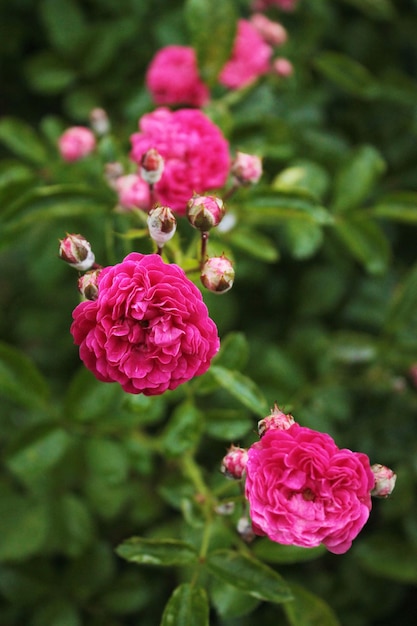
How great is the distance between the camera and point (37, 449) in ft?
5.46

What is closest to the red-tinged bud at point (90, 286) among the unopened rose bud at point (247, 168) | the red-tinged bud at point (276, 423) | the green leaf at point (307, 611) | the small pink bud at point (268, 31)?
the red-tinged bud at point (276, 423)

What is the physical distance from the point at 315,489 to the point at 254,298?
4.75 ft

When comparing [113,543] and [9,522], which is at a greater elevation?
[9,522]

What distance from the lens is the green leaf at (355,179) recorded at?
190 cm

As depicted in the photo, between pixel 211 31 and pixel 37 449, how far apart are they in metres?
1.14

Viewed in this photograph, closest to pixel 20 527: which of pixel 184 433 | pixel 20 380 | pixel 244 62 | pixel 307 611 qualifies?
pixel 20 380

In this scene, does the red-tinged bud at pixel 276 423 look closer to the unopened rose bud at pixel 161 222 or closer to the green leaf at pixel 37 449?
the unopened rose bud at pixel 161 222

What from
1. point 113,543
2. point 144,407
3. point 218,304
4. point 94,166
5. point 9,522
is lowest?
point 113,543

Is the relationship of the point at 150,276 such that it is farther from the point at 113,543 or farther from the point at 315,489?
the point at 113,543

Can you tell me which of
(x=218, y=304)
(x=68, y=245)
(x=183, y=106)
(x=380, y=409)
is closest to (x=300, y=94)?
(x=183, y=106)

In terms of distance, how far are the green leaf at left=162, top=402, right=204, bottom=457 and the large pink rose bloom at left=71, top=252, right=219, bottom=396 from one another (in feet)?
1.52

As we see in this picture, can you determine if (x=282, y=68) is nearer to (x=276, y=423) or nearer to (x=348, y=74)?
(x=348, y=74)

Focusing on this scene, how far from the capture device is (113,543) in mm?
2209

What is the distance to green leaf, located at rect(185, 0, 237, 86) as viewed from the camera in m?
1.78
